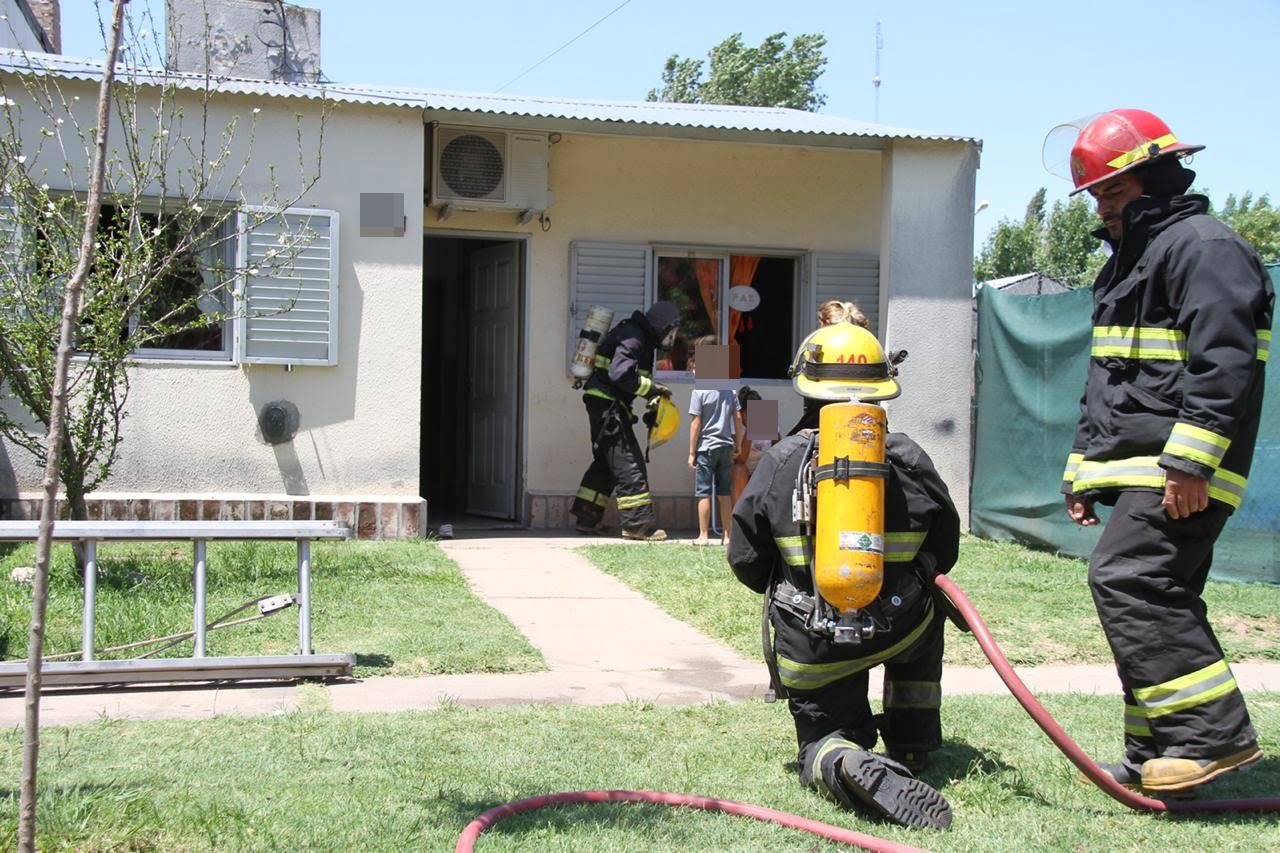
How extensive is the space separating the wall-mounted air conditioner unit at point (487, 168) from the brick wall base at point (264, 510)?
2.65 meters

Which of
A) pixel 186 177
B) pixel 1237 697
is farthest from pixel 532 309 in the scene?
pixel 1237 697

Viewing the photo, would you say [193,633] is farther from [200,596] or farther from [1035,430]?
[1035,430]

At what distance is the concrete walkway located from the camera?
16.5 ft

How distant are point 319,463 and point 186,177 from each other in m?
2.32

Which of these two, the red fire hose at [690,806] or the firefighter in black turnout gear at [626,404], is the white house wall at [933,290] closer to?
the firefighter in black turnout gear at [626,404]

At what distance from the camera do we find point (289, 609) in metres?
6.75

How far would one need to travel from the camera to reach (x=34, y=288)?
7.29m

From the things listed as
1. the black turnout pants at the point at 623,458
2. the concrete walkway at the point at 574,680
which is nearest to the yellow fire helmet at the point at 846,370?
the concrete walkway at the point at 574,680

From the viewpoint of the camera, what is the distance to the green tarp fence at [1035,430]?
27.6 feet

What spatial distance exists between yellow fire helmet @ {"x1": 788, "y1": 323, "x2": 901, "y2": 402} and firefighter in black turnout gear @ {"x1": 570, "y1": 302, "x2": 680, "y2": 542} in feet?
20.4

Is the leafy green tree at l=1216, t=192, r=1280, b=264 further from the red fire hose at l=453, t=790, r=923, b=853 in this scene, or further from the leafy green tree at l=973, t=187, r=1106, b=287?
the red fire hose at l=453, t=790, r=923, b=853

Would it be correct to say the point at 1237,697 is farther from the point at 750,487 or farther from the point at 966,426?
the point at 966,426

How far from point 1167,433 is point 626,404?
689cm

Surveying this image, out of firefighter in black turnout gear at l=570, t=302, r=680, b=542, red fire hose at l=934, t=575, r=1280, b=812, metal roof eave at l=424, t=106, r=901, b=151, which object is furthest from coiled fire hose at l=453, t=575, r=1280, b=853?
metal roof eave at l=424, t=106, r=901, b=151
